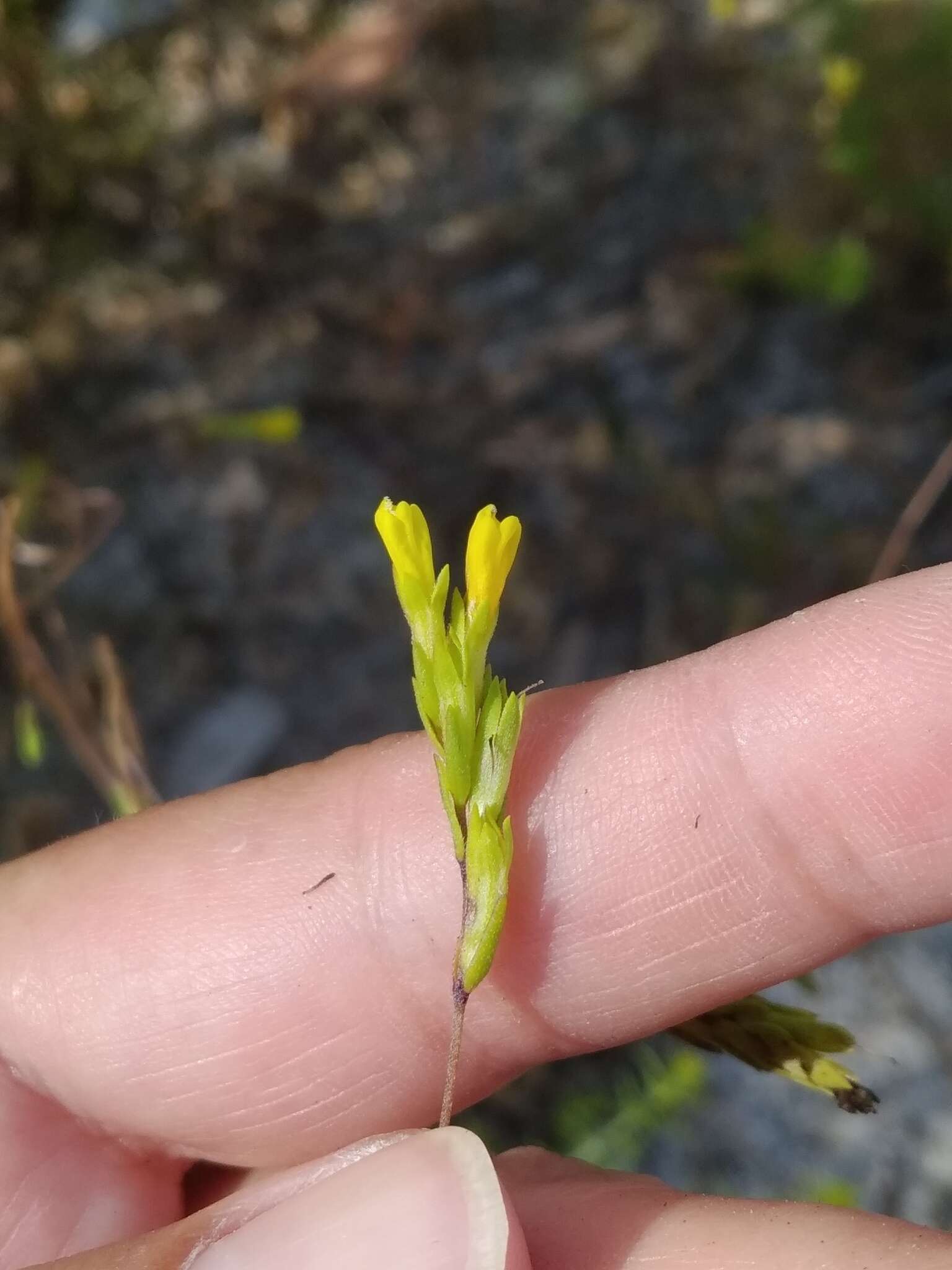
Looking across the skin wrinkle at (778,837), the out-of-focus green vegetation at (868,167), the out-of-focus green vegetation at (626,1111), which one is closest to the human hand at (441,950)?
the skin wrinkle at (778,837)

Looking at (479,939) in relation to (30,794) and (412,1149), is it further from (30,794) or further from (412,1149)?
(30,794)

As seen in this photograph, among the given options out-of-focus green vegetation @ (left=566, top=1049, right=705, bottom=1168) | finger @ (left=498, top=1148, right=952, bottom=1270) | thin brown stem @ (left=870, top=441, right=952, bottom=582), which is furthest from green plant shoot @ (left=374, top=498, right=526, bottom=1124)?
thin brown stem @ (left=870, top=441, right=952, bottom=582)

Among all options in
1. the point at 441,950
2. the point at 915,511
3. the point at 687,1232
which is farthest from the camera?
the point at 915,511

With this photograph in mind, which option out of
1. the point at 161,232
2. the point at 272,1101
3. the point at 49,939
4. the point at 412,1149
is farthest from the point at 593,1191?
the point at 161,232

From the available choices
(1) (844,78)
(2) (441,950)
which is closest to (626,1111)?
(2) (441,950)

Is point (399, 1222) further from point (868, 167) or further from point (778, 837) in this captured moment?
point (868, 167)

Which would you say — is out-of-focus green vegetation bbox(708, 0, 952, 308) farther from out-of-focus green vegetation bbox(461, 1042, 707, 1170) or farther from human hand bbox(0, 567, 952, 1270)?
out-of-focus green vegetation bbox(461, 1042, 707, 1170)
